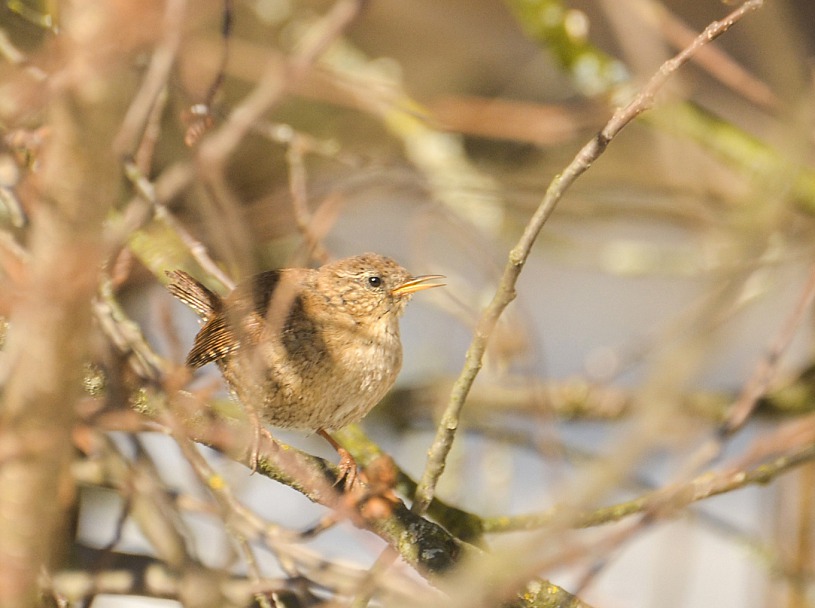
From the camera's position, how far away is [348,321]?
322cm

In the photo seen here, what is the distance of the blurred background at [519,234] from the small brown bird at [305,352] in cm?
12

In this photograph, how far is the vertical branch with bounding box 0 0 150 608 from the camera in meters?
1.42

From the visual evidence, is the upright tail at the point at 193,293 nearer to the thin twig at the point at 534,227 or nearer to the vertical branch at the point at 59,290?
the thin twig at the point at 534,227

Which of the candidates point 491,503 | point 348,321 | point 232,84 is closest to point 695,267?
point 491,503

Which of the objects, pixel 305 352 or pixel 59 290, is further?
pixel 305 352

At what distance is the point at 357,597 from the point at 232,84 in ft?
13.0

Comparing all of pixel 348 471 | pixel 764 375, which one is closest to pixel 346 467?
pixel 348 471

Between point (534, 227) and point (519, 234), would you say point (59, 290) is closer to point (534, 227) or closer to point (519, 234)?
point (534, 227)

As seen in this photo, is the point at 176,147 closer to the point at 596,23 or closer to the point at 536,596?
the point at 596,23

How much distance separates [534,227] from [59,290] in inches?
34.3

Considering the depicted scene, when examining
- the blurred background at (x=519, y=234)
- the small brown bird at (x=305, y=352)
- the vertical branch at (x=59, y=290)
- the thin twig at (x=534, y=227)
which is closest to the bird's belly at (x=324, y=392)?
the small brown bird at (x=305, y=352)

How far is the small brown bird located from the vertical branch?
1110 millimetres

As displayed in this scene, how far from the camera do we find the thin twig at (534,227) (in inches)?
68.3

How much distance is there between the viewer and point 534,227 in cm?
192
